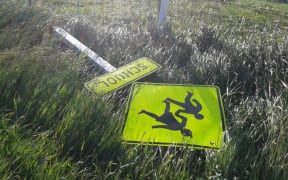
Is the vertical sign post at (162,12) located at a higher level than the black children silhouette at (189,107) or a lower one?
higher

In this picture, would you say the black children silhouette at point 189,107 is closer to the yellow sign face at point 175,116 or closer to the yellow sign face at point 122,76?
the yellow sign face at point 175,116

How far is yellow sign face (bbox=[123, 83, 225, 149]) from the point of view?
7.14ft

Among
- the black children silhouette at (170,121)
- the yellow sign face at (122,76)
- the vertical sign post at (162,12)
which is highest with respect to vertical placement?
the vertical sign post at (162,12)

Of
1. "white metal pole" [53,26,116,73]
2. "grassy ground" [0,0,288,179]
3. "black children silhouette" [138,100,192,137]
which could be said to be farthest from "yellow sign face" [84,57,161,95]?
"black children silhouette" [138,100,192,137]

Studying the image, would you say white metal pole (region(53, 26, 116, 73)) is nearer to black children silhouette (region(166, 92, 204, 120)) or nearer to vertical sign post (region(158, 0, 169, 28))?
black children silhouette (region(166, 92, 204, 120))

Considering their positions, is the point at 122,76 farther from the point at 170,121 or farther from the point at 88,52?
the point at 170,121

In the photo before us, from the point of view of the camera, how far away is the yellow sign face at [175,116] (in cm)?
218

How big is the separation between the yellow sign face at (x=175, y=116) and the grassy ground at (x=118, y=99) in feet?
0.21

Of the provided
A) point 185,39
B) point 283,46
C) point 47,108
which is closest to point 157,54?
point 185,39

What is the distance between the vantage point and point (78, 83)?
2725 mm

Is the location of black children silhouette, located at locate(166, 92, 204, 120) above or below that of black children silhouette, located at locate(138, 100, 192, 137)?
above

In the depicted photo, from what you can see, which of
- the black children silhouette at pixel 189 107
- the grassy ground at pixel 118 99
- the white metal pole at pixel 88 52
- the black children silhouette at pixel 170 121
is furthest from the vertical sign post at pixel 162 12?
the black children silhouette at pixel 170 121

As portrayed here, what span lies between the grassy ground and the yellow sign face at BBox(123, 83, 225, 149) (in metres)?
0.06

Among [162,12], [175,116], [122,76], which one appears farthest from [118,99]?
[162,12]
